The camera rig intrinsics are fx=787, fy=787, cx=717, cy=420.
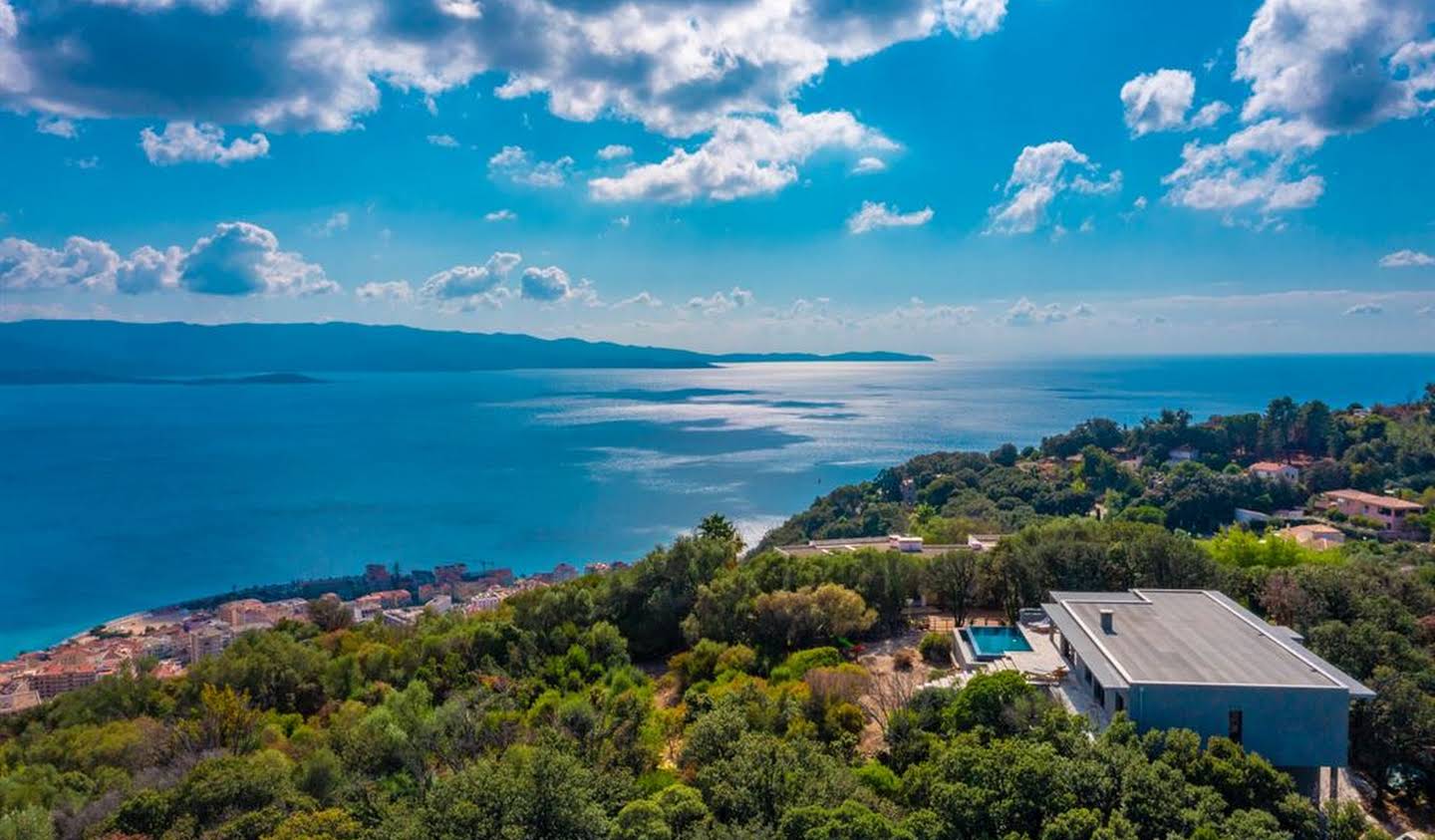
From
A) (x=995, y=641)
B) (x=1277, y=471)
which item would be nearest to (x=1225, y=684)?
(x=995, y=641)

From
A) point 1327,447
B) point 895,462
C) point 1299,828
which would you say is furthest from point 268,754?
point 895,462

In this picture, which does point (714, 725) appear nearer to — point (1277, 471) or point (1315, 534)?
point (1315, 534)

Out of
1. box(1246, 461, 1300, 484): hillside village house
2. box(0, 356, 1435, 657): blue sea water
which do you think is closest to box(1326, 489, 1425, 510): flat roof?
box(1246, 461, 1300, 484): hillside village house

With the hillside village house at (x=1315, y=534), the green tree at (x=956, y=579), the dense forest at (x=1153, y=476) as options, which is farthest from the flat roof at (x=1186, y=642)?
the hillside village house at (x=1315, y=534)

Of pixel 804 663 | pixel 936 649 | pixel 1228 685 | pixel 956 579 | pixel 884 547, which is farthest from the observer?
pixel 884 547

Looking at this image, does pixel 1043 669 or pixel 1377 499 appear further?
pixel 1377 499

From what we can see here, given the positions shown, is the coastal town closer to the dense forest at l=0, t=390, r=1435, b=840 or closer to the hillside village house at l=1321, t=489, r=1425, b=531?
the dense forest at l=0, t=390, r=1435, b=840

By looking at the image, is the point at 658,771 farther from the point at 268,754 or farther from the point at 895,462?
the point at 895,462
